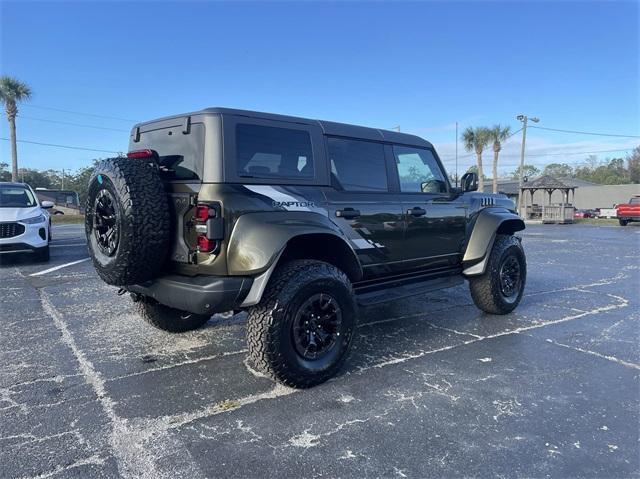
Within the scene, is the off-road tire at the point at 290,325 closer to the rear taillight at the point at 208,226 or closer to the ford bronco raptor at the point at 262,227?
the ford bronco raptor at the point at 262,227

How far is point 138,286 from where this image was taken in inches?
136

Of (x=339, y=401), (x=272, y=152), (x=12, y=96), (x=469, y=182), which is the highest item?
(x=12, y=96)

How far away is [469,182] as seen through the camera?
496 cm

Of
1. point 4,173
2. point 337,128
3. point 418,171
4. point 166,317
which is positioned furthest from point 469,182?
point 4,173

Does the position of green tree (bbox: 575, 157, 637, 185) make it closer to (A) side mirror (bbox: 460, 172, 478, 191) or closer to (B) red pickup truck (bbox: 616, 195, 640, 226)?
(B) red pickup truck (bbox: 616, 195, 640, 226)

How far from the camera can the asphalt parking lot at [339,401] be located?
2.34 m

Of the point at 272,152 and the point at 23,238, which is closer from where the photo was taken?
the point at 272,152

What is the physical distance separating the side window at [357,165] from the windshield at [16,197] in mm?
7615

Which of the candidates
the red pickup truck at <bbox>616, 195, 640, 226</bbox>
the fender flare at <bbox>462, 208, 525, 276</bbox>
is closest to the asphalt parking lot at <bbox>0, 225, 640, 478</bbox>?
the fender flare at <bbox>462, 208, 525, 276</bbox>

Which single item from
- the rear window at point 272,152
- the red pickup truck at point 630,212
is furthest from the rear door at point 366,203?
the red pickup truck at point 630,212

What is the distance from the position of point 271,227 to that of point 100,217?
136cm

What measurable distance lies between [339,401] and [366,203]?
5.55ft

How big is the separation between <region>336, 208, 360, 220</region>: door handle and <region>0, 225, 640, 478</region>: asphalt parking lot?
3.99 feet

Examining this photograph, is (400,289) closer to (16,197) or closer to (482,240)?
→ (482,240)
